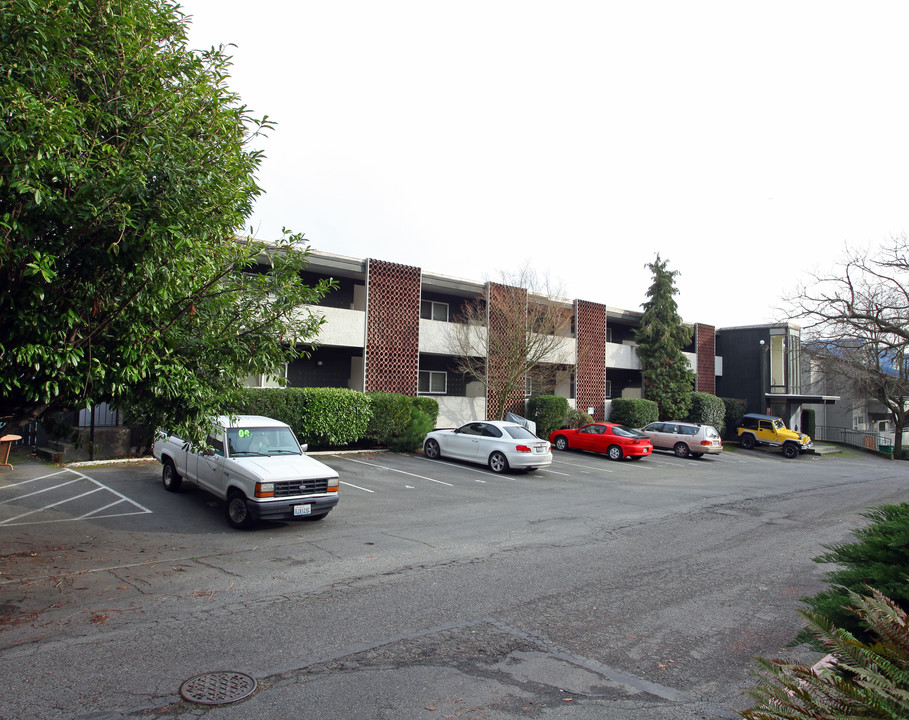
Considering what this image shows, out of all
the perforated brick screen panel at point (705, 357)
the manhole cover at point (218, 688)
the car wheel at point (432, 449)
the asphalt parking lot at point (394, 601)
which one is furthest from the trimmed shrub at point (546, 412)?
the manhole cover at point (218, 688)

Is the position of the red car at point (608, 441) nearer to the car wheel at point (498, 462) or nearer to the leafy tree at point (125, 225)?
the car wheel at point (498, 462)

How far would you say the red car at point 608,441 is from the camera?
908 inches

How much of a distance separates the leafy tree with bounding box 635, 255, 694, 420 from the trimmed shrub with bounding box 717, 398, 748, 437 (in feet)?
13.5

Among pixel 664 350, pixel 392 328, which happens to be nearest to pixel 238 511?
pixel 392 328

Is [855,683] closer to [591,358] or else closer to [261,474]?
[261,474]

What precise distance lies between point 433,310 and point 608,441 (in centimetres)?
926

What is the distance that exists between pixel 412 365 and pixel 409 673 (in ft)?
61.0

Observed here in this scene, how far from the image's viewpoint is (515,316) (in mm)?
25156

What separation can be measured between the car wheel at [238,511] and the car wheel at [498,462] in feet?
30.4

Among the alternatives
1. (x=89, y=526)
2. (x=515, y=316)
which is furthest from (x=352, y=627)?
(x=515, y=316)

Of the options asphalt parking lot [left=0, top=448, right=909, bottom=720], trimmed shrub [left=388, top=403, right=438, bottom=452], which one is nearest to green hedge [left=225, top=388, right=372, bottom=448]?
trimmed shrub [left=388, top=403, right=438, bottom=452]

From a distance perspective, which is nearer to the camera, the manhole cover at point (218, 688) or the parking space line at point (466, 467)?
the manhole cover at point (218, 688)

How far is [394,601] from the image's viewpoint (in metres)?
6.71

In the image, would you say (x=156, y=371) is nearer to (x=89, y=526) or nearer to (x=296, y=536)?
(x=296, y=536)
